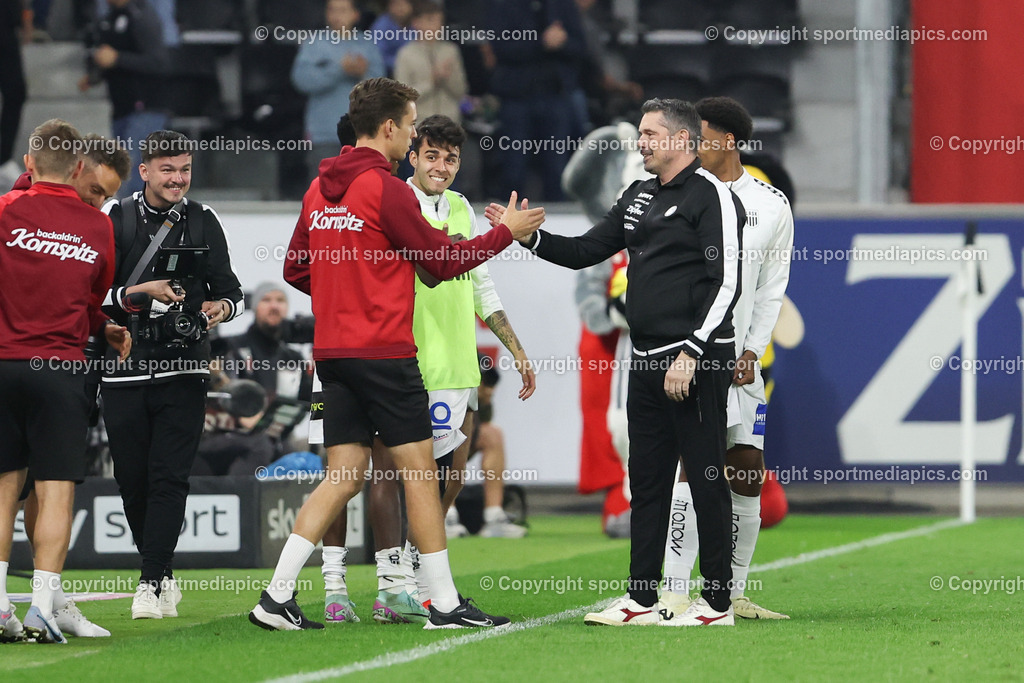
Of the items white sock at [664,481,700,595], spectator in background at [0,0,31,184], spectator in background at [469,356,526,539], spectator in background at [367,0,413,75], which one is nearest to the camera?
white sock at [664,481,700,595]

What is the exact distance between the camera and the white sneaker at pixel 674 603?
610 cm

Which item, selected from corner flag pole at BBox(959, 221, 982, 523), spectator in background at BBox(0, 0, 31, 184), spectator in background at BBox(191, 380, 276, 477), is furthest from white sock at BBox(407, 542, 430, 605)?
spectator in background at BBox(0, 0, 31, 184)

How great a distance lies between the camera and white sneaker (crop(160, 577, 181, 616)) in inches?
266

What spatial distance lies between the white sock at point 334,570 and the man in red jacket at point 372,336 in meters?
0.42

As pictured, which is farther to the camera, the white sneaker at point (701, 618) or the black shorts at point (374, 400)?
the white sneaker at point (701, 618)

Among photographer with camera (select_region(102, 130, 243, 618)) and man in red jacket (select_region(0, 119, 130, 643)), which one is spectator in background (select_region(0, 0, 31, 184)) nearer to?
photographer with camera (select_region(102, 130, 243, 618))

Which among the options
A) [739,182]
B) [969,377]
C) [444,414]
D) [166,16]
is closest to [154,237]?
[444,414]

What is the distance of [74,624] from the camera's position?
604cm

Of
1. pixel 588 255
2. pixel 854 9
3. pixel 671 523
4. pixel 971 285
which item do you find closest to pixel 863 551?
pixel 971 285

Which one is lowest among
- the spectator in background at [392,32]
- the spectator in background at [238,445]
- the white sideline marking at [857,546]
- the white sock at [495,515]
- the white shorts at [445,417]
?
the white sideline marking at [857,546]

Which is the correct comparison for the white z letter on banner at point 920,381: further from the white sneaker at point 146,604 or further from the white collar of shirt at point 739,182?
the white sneaker at point 146,604

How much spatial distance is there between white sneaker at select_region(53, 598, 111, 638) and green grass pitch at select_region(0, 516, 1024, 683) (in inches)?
4.2

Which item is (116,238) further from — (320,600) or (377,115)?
(320,600)

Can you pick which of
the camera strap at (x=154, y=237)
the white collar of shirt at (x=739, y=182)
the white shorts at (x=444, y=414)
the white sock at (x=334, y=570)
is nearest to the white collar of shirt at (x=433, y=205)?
Answer: the white shorts at (x=444, y=414)
